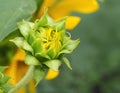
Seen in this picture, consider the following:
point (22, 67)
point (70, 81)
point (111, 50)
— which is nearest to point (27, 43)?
point (22, 67)

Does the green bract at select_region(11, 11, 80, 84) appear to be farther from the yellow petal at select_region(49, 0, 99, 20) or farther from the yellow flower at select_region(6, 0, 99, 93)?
the yellow petal at select_region(49, 0, 99, 20)

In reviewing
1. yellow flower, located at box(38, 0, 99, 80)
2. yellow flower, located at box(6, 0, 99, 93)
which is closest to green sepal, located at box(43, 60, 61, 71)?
yellow flower, located at box(6, 0, 99, 93)

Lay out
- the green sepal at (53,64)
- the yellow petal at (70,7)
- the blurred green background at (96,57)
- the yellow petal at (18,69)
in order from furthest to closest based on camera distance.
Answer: the blurred green background at (96,57)
the yellow petal at (70,7)
the yellow petal at (18,69)
the green sepal at (53,64)

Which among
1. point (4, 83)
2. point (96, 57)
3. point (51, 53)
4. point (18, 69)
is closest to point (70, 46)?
point (51, 53)

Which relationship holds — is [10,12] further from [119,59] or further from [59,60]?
[119,59]

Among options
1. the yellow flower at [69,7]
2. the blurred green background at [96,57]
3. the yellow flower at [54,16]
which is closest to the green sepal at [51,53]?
the yellow flower at [54,16]

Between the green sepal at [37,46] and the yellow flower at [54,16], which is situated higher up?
the green sepal at [37,46]

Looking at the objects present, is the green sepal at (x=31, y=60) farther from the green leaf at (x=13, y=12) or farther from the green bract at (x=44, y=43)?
the green leaf at (x=13, y=12)
